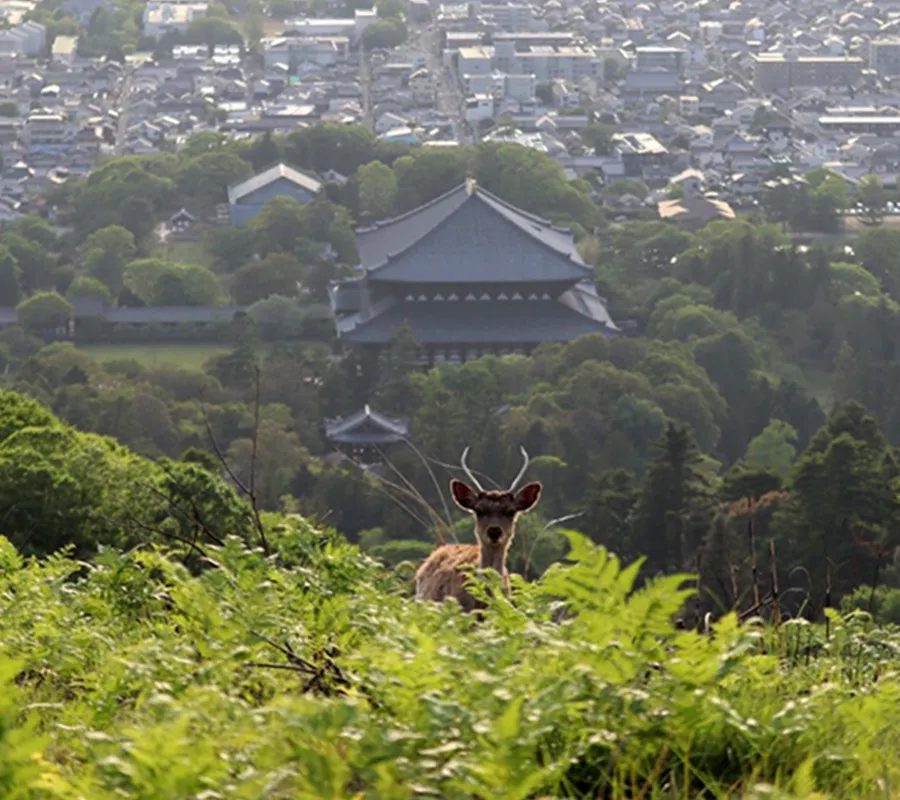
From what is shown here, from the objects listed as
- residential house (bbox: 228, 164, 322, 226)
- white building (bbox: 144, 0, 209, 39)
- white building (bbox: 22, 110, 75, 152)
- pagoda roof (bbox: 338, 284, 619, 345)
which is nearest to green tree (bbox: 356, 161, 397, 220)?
residential house (bbox: 228, 164, 322, 226)

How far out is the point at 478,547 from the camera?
6426 mm

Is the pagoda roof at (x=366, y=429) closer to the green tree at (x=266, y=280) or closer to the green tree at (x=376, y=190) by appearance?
the green tree at (x=266, y=280)

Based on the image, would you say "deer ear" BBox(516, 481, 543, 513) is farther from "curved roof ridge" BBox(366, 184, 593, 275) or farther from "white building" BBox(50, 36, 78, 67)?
"white building" BBox(50, 36, 78, 67)

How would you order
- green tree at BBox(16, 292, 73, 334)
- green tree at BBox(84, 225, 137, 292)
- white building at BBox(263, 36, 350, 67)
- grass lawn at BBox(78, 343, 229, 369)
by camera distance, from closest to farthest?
grass lawn at BBox(78, 343, 229, 369), green tree at BBox(16, 292, 73, 334), green tree at BBox(84, 225, 137, 292), white building at BBox(263, 36, 350, 67)

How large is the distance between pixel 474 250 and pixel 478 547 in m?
31.2

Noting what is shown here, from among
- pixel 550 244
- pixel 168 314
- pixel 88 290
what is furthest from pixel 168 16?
pixel 550 244

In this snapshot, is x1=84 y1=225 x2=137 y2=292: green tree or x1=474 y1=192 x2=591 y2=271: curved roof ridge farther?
x1=84 y1=225 x2=137 y2=292: green tree

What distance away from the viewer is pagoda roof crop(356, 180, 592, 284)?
121ft

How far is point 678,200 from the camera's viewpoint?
5034 cm

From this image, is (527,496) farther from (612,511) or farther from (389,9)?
(389,9)

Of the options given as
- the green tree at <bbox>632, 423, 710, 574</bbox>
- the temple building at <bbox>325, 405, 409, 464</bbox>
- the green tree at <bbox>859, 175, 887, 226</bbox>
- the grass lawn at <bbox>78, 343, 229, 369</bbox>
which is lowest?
the green tree at <bbox>859, 175, 887, 226</bbox>

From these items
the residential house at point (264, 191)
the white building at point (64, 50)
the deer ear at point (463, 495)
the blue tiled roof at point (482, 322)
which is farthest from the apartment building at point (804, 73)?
the deer ear at point (463, 495)

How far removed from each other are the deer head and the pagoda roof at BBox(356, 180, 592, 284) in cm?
3011

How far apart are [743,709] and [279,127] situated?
190 ft
